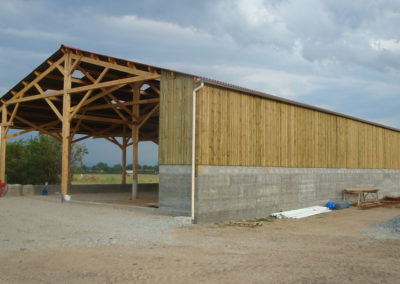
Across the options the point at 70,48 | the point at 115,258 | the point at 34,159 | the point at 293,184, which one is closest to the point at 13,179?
the point at 34,159

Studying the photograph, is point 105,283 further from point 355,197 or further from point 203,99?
point 355,197

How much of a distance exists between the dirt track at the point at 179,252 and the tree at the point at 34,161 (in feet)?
59.9

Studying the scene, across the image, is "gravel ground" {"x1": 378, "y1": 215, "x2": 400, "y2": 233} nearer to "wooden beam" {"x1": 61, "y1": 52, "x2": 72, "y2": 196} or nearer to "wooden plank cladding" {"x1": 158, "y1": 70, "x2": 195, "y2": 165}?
"wooden plank cladding" {"x1": 158, "y1": 70, "x2": 195, "y2": 165}

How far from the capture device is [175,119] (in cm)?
1270

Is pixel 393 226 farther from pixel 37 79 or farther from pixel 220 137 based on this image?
pixel 37 79

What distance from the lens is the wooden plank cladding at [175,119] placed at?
12266 millimetres

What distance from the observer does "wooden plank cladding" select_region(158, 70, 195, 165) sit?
12.3m

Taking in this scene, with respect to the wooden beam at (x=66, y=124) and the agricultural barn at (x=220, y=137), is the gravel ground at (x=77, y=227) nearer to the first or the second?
the agricultural barn at (x=220, y=137)

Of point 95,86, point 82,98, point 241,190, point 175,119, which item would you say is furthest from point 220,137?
point 82,98

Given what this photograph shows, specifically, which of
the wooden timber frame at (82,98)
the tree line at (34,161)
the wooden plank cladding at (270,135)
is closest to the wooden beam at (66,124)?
the wooden timber frame at (82,98)

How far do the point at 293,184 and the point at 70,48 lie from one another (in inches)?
438

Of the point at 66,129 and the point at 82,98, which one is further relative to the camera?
the point at 82,98

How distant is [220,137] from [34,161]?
21955mm

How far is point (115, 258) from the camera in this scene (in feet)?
23.2
